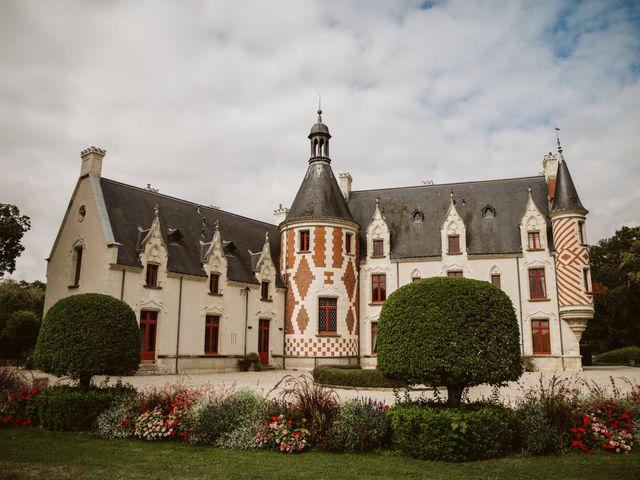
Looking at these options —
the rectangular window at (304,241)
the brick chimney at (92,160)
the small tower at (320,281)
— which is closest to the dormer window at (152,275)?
the brick chimney at (92,160)

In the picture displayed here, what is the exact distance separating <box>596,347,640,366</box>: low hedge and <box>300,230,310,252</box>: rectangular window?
76.9ft

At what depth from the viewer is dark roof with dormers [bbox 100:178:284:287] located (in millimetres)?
23312

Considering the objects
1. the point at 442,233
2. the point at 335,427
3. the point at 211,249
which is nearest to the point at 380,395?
the point at 335,427

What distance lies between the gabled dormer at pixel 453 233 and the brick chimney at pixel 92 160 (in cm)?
1835

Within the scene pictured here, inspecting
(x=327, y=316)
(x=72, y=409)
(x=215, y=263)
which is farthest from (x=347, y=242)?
(x=72, y=409)

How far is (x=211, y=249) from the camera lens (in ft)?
85.1

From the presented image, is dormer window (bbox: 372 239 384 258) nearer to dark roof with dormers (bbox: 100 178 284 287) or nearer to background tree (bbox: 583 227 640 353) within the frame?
dark roof with dormers (bbox: 100 178 284 287)

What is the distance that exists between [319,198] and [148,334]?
1191 cm

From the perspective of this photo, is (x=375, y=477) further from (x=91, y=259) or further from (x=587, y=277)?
(x=587, y=277)

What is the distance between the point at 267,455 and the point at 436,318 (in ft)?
11.5

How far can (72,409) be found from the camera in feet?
32.6

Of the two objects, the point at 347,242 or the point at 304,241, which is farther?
the point at 347,242

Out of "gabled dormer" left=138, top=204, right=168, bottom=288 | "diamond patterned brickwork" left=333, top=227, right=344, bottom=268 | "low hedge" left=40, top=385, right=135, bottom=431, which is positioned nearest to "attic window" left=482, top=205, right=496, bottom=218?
"diamond patterned brickwork" left=333, top=227, right=344, bottom=268

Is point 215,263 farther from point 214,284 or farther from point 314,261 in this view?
point 314,261
